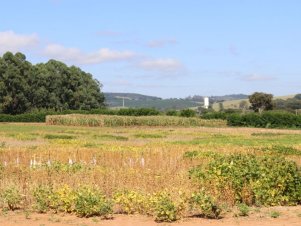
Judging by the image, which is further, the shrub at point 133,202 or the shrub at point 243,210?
the shrub at point 133,202

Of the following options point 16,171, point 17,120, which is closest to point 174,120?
point 17,120

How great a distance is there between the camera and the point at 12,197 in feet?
34.9

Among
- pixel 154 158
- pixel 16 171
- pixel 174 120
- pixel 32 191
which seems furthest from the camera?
pixel 174 120

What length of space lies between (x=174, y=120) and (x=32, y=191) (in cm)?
5927

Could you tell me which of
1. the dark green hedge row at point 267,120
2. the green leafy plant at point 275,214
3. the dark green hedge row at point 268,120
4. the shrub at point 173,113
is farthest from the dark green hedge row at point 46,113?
the green leafy plant at point 275,214

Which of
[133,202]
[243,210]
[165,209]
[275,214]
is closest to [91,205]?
[133,202]

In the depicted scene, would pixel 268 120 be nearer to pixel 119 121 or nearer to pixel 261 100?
pixel 119 121

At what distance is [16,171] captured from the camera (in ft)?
47.8

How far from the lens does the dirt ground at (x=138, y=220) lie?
9383 mm

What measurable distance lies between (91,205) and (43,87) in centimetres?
8240

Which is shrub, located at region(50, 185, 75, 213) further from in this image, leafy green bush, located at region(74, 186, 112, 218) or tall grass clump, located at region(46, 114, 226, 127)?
tall grass clump, located at region(46, 114, 226, 127)

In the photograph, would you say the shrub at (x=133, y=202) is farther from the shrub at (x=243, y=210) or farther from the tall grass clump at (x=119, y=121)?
the tall grass clump at (x=119, y=121)

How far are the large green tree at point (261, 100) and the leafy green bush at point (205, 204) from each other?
10094 centimetres

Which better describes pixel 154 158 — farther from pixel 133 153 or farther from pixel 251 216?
pixel 251 216
